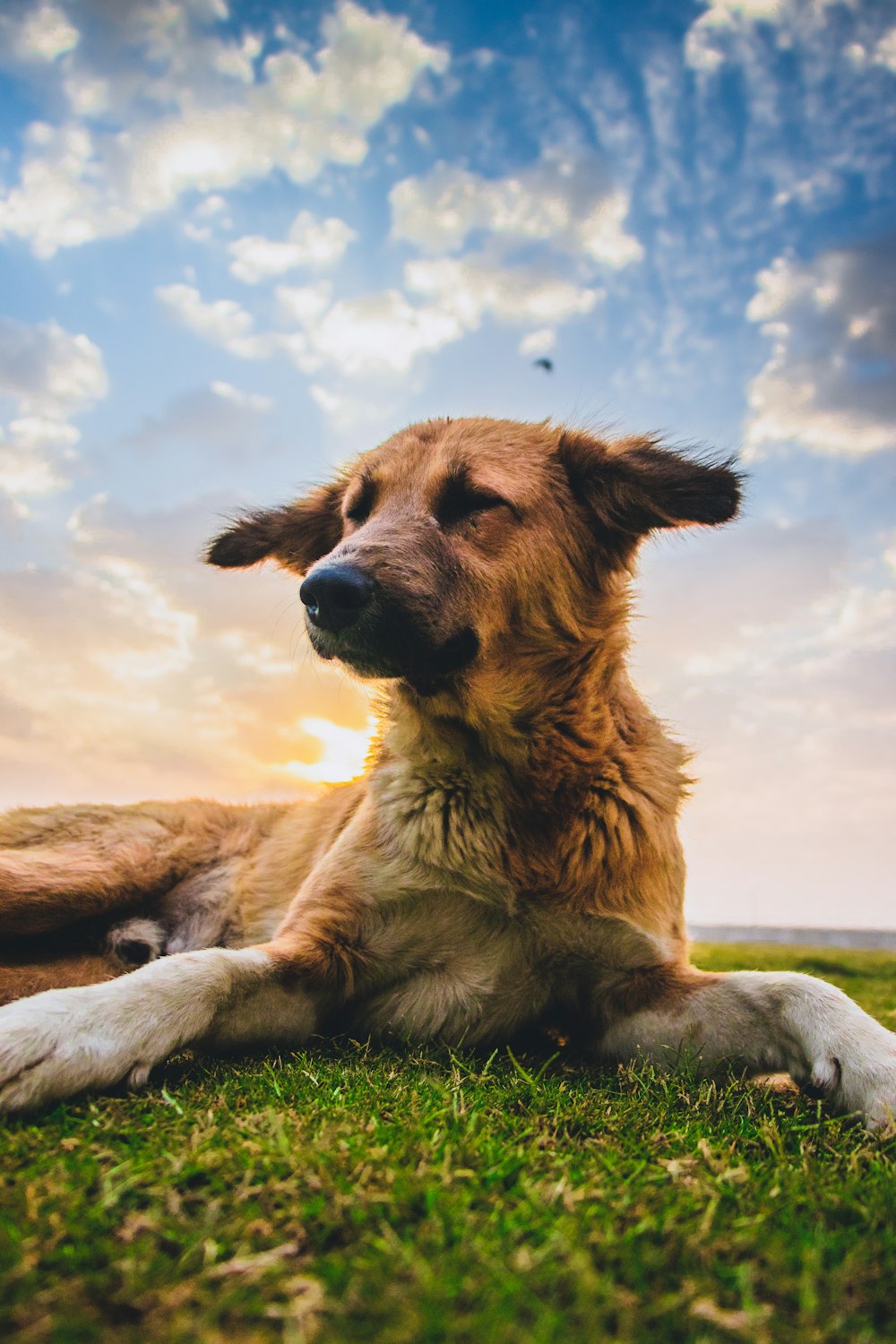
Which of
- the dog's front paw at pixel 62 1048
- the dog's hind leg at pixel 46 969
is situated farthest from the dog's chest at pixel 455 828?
the dog's hind leg at pixel 46 969

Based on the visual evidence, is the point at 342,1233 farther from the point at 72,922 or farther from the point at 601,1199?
the point at 72,922

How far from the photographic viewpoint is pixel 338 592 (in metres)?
2.98

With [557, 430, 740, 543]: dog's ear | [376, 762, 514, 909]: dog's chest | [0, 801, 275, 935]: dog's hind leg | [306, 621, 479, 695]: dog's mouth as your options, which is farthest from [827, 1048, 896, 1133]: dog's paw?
[0, 801, 275, 935]: dog's hind leg

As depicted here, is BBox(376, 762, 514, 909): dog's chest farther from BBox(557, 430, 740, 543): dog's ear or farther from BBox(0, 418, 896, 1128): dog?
BBox(557, 430, 740, 543): dog's ear

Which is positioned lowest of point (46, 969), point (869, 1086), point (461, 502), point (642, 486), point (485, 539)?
point (46, 969)

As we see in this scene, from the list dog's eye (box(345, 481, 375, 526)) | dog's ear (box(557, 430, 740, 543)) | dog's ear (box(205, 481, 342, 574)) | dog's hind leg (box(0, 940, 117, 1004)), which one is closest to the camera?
dog's hind leg (box(0, 940, 117, 1004))

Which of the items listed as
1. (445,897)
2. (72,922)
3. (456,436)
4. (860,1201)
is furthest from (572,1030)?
(456,436)

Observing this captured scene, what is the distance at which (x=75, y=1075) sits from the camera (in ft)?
6.55

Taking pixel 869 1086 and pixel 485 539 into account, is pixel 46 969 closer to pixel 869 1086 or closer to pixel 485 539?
pixel 485 539

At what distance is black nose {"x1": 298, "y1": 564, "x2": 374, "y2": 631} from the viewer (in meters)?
2.97

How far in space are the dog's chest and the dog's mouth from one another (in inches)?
15.9

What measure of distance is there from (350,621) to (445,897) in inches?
42.8

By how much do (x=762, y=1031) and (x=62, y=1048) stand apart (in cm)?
207

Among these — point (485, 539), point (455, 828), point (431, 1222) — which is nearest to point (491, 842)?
point (455, 828)
